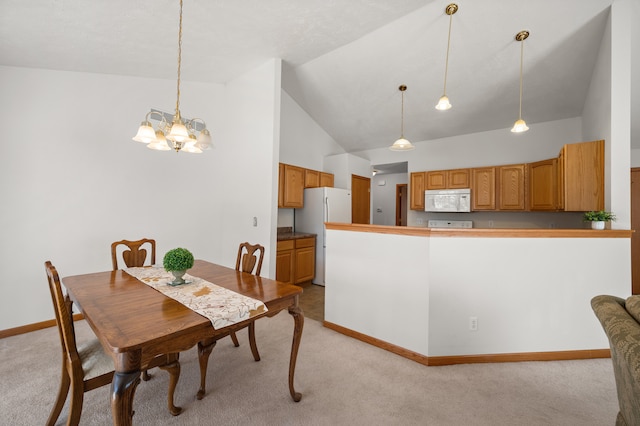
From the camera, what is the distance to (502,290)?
7.67ft

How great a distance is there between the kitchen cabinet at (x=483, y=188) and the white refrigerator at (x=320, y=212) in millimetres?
2137

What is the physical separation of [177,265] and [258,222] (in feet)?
5.88

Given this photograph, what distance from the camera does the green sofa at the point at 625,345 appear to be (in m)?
0.99

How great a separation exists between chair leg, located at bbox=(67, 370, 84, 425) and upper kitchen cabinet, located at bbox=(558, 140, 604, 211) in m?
4.27

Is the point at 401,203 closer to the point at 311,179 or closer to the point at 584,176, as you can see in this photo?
the point at 311,179

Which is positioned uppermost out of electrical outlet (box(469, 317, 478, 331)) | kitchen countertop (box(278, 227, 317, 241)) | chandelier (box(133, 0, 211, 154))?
chandelier (box(133, 0, 211, 154))

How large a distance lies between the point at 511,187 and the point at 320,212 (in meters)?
3.05

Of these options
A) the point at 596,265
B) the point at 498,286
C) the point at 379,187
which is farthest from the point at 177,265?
the point at 379,187

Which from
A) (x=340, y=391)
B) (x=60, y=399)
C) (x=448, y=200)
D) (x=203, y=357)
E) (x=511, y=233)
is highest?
(x=448, y=200)

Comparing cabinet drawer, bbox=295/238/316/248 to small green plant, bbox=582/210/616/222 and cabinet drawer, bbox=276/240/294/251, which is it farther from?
small green plant, bbox=582/210/616/222

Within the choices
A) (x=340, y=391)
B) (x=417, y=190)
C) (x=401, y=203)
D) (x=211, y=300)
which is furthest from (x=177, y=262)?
(x=401, y=203)

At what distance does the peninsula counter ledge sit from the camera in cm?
229

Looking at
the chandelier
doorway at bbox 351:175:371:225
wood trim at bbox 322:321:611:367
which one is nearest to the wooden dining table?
the chandelier

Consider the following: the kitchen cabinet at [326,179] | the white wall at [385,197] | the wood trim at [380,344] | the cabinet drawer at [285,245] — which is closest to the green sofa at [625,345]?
the wood trim at [380,344]
